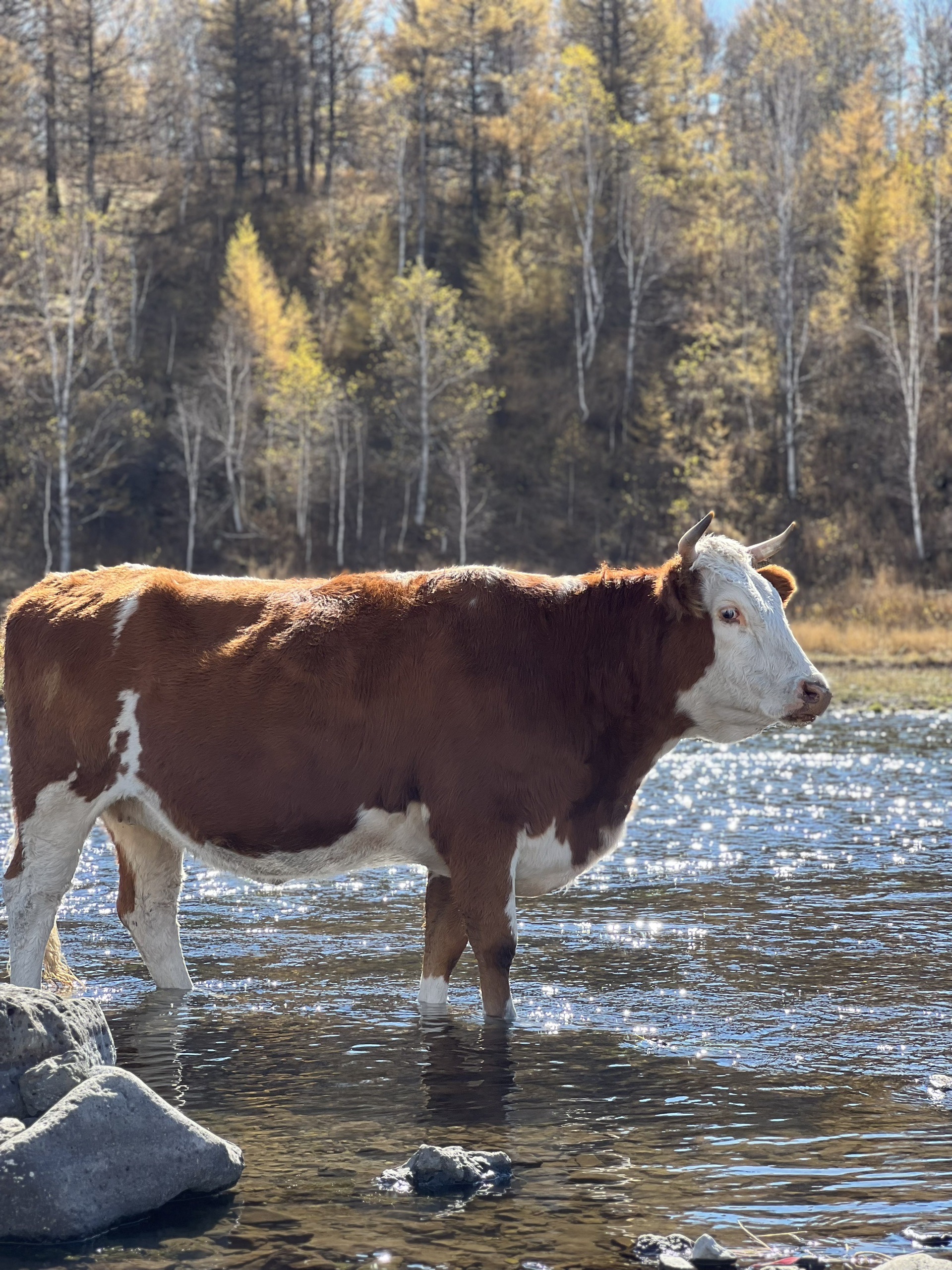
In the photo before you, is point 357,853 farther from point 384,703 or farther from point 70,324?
point 70,324

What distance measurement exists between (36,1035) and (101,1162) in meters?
0.90

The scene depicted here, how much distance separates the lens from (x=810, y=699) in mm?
8008

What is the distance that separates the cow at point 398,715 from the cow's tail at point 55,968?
0.19 meters

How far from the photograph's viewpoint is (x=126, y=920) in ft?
30.2

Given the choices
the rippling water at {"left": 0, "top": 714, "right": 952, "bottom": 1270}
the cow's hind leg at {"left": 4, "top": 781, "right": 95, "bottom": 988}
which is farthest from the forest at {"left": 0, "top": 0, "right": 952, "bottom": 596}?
the cow's hind leg at {"left": 4, "top": 781, "right": 95, "bottom": 988}

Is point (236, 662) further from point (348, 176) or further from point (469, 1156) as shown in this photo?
point (348, 176)

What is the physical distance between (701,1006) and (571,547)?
5120 cm

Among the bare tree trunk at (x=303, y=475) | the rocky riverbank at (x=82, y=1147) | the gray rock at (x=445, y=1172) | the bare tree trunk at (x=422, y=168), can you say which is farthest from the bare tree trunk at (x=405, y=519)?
the gray rock at (x=445, y=1172)

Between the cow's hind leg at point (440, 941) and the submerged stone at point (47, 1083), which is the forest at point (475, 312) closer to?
the cow's hind leg at point (440, 941)

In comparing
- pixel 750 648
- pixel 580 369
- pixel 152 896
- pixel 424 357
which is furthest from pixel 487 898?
pixel 580 369

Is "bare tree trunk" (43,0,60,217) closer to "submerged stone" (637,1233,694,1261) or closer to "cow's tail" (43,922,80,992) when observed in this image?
"cow's tail" (43,922,80,992)

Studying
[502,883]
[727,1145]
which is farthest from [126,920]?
[727,1145]

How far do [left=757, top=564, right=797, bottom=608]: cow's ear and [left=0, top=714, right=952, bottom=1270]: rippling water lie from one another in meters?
2.40

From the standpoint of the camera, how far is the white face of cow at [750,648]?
26.5 feet
